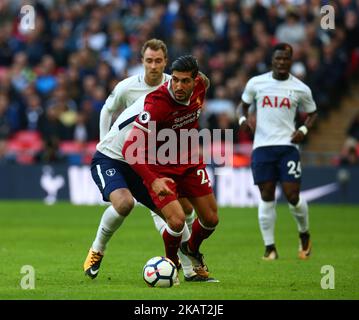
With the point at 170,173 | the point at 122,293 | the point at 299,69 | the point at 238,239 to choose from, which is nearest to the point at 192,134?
the point at 170,173

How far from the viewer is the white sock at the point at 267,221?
13459 mm

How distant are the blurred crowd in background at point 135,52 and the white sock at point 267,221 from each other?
8.96m

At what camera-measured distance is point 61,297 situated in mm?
9148

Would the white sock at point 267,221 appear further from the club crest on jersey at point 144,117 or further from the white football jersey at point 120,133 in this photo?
the club crest on jersey at point 144,117

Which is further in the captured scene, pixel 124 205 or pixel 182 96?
pixel 124 205

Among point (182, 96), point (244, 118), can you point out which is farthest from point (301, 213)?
point (182, 96)

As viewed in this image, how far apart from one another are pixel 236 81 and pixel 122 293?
14.4m

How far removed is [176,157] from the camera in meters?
10.3

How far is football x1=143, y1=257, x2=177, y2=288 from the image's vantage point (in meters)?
9.92

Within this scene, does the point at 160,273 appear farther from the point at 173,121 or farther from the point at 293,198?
the point at 293,198

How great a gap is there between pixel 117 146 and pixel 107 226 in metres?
0.85

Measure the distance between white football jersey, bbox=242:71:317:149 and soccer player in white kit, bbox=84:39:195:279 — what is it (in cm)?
275
